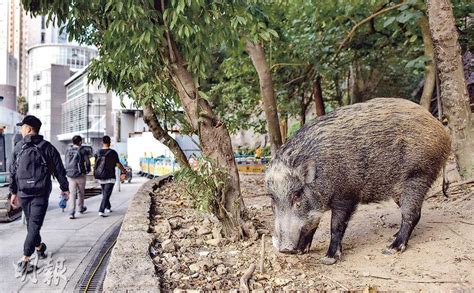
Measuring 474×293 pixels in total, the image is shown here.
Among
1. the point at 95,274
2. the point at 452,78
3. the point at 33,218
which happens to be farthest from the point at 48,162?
the point at 452,78

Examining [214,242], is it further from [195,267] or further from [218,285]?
[218,285]

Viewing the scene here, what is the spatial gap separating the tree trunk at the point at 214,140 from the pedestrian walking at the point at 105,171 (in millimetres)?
4154

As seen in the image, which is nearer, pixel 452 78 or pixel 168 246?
pixel 168 246

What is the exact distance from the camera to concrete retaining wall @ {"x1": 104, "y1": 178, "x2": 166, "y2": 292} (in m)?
2.84

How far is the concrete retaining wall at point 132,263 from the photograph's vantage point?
2.84 m

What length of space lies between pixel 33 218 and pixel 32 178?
407mm

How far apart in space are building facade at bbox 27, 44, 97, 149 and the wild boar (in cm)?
4725

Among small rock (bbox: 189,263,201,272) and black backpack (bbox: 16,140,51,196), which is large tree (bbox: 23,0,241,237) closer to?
small rock (bbox: 189,263,201,272)

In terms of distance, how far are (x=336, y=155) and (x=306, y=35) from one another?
5293 mm

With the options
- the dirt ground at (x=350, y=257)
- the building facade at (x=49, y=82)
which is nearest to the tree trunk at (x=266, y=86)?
the dirt ground at (x=350, y=257)

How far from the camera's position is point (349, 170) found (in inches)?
129

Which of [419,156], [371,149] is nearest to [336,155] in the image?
[371,149]

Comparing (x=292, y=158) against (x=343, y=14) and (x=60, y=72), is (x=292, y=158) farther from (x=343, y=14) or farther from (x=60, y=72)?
(x=60, y=72)

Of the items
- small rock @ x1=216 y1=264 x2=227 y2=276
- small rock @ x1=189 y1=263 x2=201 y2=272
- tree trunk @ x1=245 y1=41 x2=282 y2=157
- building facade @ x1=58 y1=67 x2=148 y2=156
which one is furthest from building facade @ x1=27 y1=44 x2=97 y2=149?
small rock @ x1=216 y1=264 x2=227 y2=276
